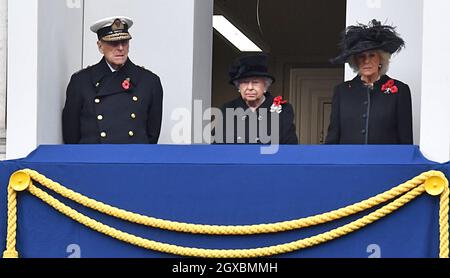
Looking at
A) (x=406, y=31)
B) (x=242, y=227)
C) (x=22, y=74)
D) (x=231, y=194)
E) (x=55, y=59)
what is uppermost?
(x=406, y=31)

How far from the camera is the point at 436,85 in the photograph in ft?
21.6

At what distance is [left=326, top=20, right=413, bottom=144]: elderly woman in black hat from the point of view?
728cm

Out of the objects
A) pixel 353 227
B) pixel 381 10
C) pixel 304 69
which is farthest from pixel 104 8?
pixel 304 69

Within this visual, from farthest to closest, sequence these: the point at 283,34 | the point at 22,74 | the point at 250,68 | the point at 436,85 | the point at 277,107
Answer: the point at 283,34, the point at 250,68, the point at 277,107, the point at 22,74, the point at 436,85

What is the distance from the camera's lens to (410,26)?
7941mm

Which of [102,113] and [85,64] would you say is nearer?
[102,113]

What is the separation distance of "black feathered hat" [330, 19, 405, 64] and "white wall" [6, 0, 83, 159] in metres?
1.61

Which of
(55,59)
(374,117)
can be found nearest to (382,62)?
(374,117)

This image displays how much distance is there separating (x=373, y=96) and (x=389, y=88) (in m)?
0.10

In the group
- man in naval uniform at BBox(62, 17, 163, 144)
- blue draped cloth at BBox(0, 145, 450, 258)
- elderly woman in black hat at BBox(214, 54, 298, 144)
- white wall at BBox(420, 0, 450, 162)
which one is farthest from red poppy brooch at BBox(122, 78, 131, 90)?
white wall at BBox(420, 0, 450, 162)

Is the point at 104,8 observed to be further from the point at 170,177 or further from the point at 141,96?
the point at 170,177

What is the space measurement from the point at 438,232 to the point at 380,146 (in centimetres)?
52

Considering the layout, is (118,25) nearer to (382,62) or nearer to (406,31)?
(382,62)

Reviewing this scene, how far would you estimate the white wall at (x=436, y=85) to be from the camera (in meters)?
6.55
